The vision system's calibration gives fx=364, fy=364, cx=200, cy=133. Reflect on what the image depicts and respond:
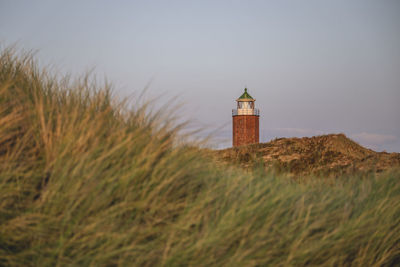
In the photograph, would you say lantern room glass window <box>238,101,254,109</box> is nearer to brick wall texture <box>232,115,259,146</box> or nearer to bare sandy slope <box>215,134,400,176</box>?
brick wall texture <box>232,115,259,146</box>

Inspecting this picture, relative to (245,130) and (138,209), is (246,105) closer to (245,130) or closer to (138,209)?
(245,130)

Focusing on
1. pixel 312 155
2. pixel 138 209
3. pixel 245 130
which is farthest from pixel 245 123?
pixel 138 209

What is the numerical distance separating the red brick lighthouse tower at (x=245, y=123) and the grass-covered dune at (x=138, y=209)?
22293mm

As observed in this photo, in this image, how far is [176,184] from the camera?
8.16 ft

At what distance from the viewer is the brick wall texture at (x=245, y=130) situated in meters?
25.4

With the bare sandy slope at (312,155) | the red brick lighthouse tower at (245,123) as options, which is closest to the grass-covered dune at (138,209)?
the bare sandy slope at (312,155)

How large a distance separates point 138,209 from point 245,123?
23.6m

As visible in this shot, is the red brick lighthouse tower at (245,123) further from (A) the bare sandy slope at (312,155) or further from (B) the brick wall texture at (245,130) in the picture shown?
(A) the bare sandy slope at (312,155)

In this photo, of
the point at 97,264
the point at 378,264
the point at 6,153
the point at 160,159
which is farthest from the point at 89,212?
the point at 378,264

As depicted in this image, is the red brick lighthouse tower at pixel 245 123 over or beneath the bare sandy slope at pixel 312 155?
over

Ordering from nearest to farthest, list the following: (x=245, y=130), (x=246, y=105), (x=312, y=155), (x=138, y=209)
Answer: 1. (x=138, y=209)
2. (x=312, y=155)
3. (x=245, y=130)
4. (x=246, y=105)

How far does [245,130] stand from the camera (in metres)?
25.3

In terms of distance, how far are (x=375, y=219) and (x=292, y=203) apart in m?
0.73

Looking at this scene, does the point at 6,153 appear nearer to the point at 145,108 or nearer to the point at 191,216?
the point at 145,108
